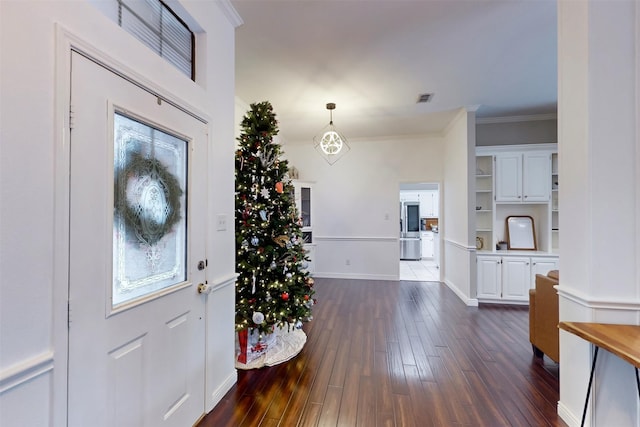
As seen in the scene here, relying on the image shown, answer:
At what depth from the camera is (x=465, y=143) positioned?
4234 millimetres

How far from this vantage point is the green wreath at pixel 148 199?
4.27 ft

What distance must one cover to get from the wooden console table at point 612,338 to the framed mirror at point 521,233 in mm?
3239

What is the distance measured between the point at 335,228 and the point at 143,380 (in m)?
4.79

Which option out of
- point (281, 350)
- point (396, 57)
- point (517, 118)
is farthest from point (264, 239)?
point (517, 118)

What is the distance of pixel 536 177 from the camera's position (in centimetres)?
425

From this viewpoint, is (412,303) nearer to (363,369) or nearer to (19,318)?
(363,369)

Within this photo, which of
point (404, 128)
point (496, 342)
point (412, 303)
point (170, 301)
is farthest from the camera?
point (404, 128)

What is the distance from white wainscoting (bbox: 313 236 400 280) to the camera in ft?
18.7

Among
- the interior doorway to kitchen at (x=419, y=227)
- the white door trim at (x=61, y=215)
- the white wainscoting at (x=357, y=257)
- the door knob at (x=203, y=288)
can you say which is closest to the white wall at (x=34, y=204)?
the white door trim at (x=61, y=215)

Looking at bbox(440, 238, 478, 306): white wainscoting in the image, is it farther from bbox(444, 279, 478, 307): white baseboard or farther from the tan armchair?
the tan armchair

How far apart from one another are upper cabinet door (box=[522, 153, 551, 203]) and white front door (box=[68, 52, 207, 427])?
4721mm

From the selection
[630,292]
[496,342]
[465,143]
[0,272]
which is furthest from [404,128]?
[0,272]

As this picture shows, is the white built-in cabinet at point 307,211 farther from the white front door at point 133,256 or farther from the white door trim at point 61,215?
the white door trim at point 61,215

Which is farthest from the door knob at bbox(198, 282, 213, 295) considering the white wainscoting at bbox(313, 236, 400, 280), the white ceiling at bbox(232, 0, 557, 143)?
the white wainscoting at bbox(313, 236, 400, 280)
